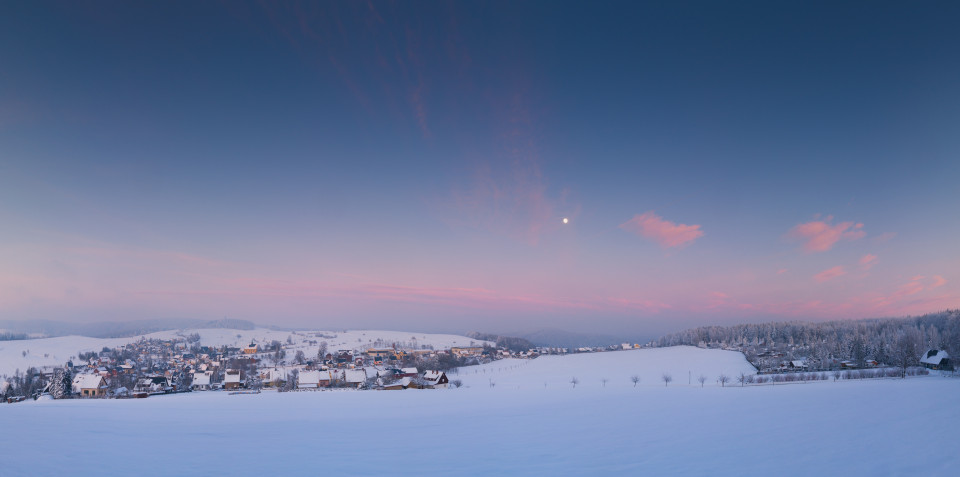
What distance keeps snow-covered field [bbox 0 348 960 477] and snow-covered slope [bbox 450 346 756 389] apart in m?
26.5

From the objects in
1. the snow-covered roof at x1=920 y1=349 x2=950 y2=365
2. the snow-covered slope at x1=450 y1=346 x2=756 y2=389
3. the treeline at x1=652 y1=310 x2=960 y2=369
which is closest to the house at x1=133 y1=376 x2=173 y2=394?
the snow-covered slope at x1=450 y1=346 x2=756 y2=389

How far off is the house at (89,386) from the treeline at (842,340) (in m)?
80.1

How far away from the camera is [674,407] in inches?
822

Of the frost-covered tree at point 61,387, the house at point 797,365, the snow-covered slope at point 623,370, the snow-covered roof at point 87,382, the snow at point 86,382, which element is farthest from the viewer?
the house at point 797,365

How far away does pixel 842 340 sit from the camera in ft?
239

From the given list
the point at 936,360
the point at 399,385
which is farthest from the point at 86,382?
the point at 936,360

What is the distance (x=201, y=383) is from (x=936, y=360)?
272ft

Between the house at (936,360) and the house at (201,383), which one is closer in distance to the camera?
the house at (936,360)

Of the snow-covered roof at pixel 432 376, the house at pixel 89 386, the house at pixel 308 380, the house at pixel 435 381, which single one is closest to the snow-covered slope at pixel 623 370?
the house at pixel 435 381

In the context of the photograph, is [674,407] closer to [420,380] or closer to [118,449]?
[118,449]

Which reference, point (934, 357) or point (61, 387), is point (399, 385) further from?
point (934, 357)

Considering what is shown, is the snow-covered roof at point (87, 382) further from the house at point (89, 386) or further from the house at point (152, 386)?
the house at point (152, 386)

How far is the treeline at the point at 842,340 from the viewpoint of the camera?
5462 cm

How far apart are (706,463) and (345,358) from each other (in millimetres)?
80985
